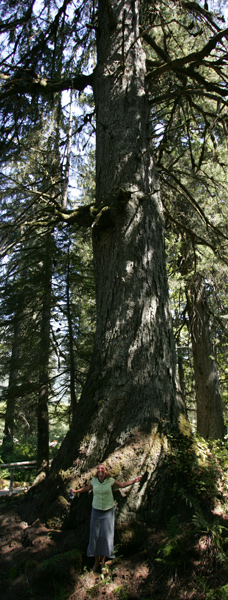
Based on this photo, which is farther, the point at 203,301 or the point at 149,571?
the point at 203,301

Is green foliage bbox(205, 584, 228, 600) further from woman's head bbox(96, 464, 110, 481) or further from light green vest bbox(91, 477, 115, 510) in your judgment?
woman's head bbox(96, 464, 110, 481)

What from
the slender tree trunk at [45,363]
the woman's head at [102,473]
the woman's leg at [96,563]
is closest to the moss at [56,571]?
the woman's leg at [96,563]

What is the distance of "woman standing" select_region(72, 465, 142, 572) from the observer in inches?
128

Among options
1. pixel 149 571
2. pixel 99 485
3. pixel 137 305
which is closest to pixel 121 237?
pixel 137 305

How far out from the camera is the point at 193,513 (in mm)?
3477

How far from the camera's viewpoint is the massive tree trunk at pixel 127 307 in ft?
12.7

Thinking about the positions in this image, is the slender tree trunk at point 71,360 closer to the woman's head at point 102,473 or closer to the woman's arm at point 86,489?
the woman's arm at point 86,489

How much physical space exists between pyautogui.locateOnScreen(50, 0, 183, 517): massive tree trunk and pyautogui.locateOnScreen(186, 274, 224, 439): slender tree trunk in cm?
445

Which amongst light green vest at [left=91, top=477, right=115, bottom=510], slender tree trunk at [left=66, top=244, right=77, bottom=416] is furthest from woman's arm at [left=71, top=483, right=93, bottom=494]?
slender tree trunk at [left=66, top=244, right=77, bottom=416]

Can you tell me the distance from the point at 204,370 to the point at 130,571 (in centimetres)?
673

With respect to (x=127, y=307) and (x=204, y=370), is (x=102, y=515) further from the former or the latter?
(x=204, y=370)

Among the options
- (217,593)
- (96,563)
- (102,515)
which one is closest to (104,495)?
(102,515)

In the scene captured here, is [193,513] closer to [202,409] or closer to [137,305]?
[137,305]

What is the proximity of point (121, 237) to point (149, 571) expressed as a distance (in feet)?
11.2
